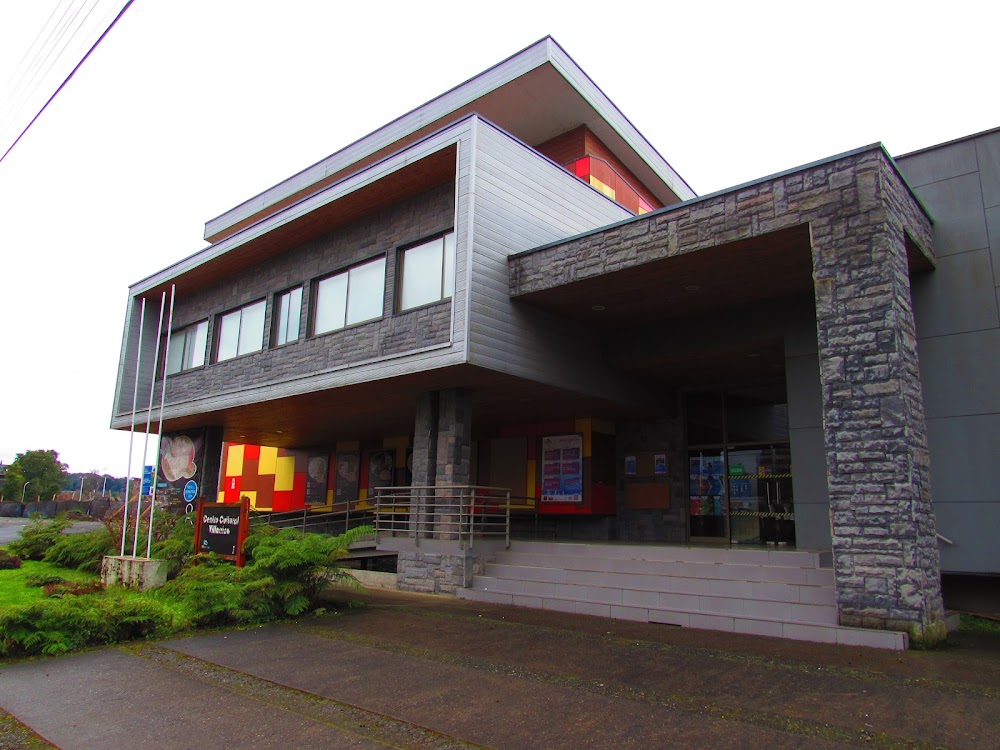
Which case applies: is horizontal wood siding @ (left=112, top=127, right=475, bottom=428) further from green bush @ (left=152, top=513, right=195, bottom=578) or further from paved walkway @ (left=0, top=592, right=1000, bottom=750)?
paved walkway @ (left=0, top=592, right=1000, bottom=750)

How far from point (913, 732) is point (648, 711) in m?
1.75

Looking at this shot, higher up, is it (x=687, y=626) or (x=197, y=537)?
(x=197, y=537)

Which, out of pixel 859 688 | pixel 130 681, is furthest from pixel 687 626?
pixel 130 681

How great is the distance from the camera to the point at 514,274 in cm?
1255

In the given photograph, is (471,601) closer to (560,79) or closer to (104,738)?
(104,738)

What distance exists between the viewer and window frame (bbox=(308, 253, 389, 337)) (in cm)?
1418

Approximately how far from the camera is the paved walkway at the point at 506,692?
4.68 meters

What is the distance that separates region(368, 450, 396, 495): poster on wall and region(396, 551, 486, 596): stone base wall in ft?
28.6

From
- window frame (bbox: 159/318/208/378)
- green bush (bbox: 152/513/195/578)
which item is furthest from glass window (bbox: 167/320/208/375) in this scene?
green bush (bbox: 152/513/195/578)

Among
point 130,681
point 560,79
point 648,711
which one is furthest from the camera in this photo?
point 560,79

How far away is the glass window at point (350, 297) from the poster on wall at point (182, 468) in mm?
7453

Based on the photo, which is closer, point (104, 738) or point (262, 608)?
point (104, 738)

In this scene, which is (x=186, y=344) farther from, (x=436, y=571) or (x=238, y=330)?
(x=436, y=571)

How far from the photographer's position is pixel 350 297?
48.7ft
